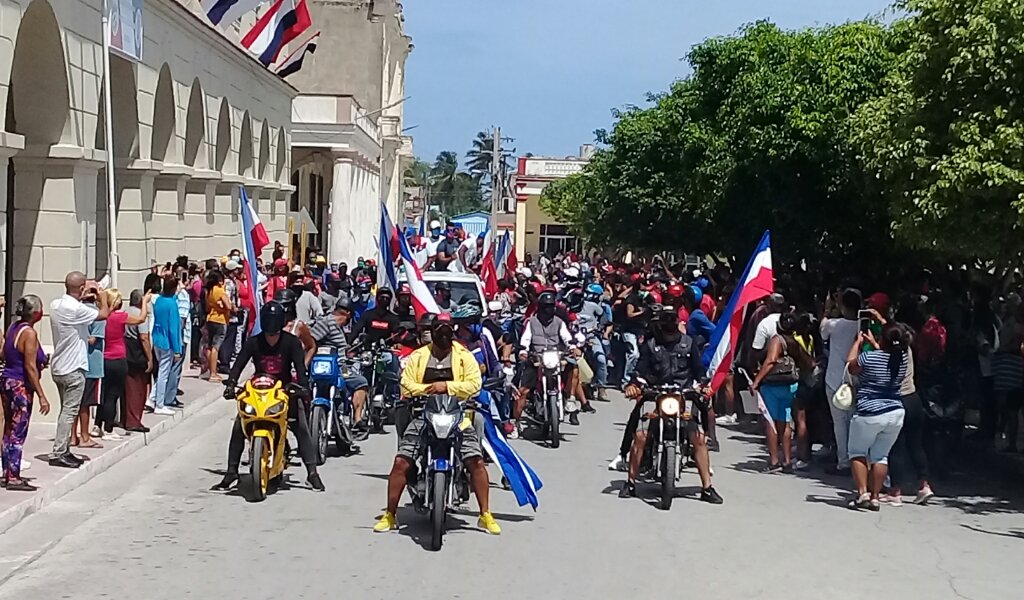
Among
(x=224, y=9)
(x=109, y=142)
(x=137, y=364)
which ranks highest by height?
(x=224, y=9)

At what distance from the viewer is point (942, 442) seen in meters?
13.2

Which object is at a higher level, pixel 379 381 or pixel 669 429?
pixel 669 429

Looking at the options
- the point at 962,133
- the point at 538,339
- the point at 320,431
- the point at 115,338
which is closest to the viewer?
the point at 962,133

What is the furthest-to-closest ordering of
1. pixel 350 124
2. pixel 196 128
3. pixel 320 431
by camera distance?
pixel 350 124 < pixel 196 128 < pixel 320 431

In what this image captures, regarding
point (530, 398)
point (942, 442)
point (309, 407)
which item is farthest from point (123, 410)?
point (942, 442)

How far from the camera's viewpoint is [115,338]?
13.0 meters

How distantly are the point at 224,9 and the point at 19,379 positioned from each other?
68.2 feet

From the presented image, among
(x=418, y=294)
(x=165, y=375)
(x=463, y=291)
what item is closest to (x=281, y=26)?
(x=463, y=291)

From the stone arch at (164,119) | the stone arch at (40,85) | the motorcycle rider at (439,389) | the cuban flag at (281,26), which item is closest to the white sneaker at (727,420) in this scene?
the motorcycle rider at (439,389)

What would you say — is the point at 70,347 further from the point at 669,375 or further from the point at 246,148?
the point at 246,148

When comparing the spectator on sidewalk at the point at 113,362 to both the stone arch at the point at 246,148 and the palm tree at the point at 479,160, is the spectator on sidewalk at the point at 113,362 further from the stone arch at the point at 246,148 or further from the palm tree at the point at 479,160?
the palm tree at the point at 479,160

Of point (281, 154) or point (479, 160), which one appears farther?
point (479, 160)

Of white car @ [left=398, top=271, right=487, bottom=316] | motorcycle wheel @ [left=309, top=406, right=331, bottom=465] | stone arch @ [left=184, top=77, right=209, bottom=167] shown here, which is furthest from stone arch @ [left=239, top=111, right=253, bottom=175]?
motorcycle wheel @ [left=309, top=406, right=331, bottom=465]

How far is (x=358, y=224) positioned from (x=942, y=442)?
133 ft
